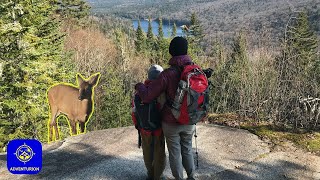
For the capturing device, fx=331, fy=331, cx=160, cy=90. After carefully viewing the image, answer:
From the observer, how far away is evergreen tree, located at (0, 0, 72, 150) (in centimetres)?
970

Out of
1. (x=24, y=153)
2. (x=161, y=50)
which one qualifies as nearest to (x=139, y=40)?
(x=161, y=50)

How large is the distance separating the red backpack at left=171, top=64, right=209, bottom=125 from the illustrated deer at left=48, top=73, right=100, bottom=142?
3.28m

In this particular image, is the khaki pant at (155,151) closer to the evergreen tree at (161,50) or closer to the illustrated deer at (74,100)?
the illustrated deer at (74,100)

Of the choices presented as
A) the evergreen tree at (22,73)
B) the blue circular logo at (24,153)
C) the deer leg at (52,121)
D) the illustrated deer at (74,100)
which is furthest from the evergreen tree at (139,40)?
the blue circular logo at (24,153)

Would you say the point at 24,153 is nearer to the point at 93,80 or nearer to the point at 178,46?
the point at 93,80

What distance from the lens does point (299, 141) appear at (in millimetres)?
5891

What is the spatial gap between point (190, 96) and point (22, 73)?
8.12 metres

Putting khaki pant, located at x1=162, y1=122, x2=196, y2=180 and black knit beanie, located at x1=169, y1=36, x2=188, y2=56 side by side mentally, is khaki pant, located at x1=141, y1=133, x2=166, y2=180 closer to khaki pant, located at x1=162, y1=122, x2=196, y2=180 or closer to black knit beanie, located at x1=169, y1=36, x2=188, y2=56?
khaki pant, located at x1=162, y1=122, x2=196, y2=180

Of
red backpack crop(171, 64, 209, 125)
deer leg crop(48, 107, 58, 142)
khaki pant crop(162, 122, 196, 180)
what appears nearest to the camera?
red backpack crop(171, 64, 209, 125)

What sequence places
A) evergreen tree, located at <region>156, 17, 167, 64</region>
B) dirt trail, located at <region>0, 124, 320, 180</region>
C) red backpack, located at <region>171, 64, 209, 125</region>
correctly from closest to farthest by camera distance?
red backpack, located at <region>171, 64, 209, 125</region> < dirt trail, located at <region>0, 124, 320, 180</region> < evergreen tree, located at <region>156, 17, 167, 64</region>

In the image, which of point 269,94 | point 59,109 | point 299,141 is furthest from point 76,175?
point 269,94

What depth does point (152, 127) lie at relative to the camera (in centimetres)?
375

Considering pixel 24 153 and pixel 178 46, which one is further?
pixel 24 153

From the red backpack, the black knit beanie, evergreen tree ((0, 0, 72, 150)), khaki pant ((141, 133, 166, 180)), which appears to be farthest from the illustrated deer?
evergreen tree ((0, 0, 72, 150))
